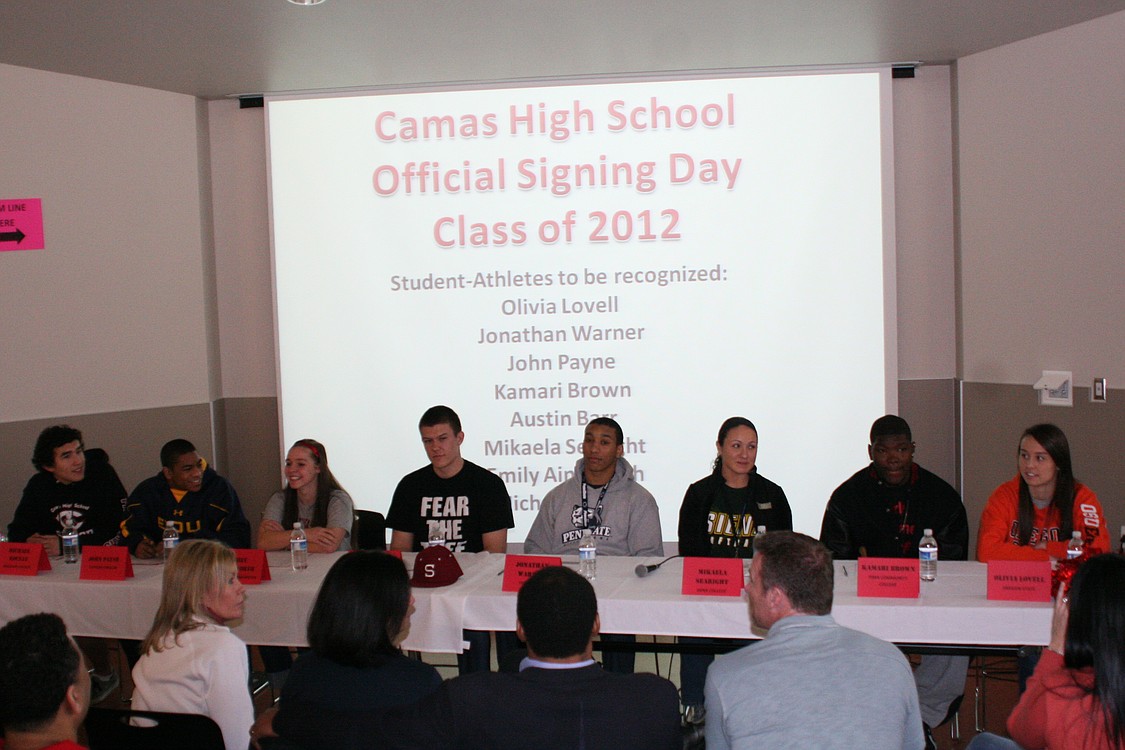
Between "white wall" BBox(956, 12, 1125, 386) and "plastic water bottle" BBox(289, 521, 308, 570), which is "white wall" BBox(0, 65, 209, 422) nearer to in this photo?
"plastic water bottle" BBox(289, 521, 308, 570)

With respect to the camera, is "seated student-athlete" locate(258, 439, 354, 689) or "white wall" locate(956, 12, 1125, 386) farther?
"white wall" locate(956, 12, 1125, 386)

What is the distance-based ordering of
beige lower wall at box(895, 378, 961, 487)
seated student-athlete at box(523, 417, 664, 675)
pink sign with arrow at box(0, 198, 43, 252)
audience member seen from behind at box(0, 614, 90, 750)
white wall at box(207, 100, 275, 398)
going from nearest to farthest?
audience member seen from behind at box(0, 614, 90, 750) < seated student-athlete at box(523, 417, 664, 675) < pink sign with arrow at box(0, 198, 43, 252) < beige lower wall at box(895, 378, 961, 487) < white wall at box(207, 100, 275, 398)

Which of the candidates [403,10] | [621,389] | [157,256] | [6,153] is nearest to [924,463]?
[621,389]

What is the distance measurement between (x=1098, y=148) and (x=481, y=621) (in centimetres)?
366

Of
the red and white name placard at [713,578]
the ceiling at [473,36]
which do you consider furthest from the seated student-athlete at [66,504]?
the red and white name placard at [713,578]

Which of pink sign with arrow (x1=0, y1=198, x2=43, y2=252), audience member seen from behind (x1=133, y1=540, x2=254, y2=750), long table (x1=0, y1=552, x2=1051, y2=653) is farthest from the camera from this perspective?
pink sign with arrow (x1=0, y1=198, x2=43, y2=252)

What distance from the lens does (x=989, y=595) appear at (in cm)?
278

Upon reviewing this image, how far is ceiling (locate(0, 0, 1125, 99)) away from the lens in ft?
13.9

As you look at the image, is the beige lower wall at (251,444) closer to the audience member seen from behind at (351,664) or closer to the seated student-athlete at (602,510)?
the seated student-athlete at (602,510)

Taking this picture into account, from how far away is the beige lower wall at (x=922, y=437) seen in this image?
4.55 m

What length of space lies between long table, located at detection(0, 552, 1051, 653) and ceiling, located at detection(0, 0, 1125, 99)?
2380mm

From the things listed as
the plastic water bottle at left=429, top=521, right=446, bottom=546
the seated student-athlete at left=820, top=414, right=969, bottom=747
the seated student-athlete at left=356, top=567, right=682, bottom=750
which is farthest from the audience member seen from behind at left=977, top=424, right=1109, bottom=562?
the seated student-athlete at left=356, top=567, right=682, bottom=750

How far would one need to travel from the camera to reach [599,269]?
5.38 meters

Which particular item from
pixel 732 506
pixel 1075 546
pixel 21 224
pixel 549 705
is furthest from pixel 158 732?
pixel 21 224
